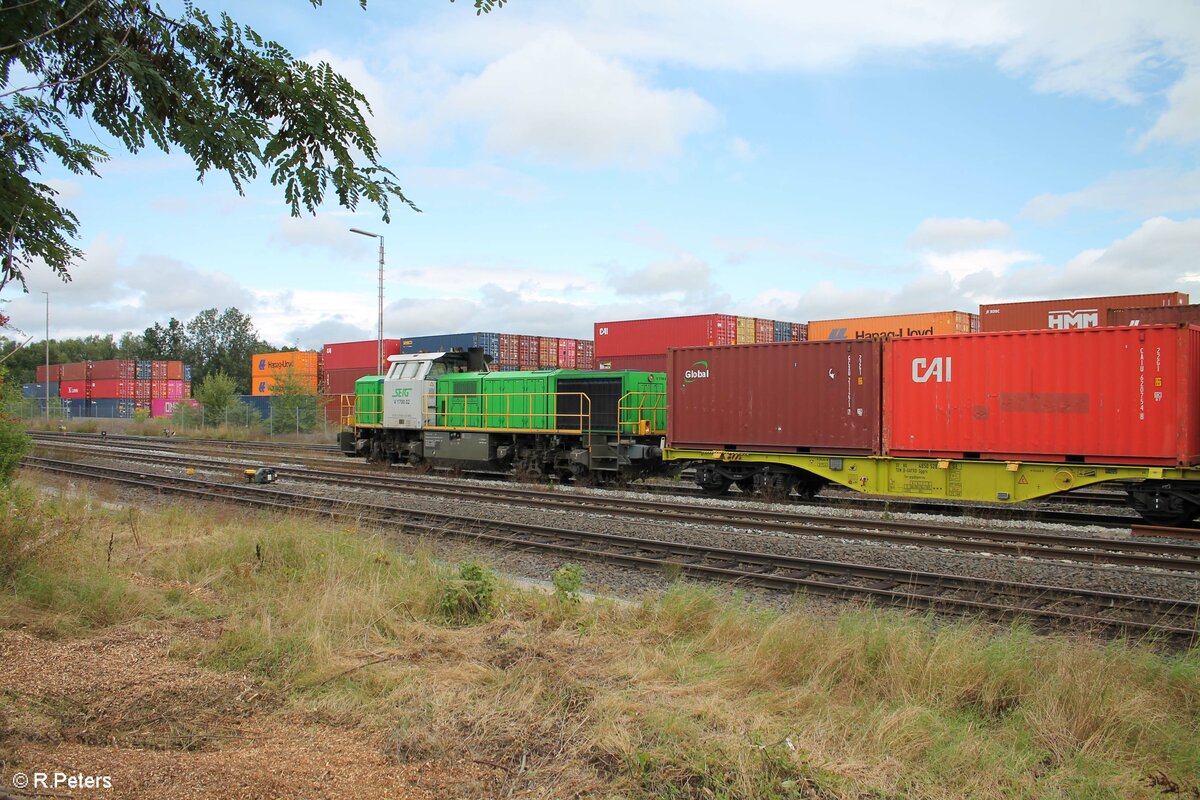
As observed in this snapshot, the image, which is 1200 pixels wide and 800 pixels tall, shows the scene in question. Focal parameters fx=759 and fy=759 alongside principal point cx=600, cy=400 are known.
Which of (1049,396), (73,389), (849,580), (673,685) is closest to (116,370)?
(73,389)

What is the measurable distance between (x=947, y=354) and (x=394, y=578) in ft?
36.2

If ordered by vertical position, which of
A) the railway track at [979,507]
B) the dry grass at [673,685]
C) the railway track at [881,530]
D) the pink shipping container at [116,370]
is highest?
the pink shipping container at [116,370]

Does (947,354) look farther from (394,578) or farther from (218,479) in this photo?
(218,479)

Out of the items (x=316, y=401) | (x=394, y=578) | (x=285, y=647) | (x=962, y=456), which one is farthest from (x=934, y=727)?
(x=316, y=401)

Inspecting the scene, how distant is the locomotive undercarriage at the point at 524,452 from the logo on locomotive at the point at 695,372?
6.33 ft

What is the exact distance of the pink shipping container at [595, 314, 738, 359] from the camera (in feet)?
112

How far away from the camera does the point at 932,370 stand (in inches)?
558

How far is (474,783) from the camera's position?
341 centimetres

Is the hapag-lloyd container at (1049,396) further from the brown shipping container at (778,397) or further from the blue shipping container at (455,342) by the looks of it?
the blue shipping container at (455,342)

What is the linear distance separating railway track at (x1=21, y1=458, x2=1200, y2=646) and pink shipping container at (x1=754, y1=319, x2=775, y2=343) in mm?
25816

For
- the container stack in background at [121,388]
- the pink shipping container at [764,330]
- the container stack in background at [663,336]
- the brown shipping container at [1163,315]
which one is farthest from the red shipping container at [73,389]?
the brown shipping container at [1163,315]

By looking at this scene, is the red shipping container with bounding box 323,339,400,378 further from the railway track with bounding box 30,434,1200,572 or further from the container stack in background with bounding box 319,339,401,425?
the railway track with bounding box 30,434,1200,572

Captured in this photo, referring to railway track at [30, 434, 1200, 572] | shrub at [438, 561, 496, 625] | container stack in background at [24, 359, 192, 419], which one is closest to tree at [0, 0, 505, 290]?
shrub at [438, 561, 496, 625]

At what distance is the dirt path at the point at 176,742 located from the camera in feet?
10.5
